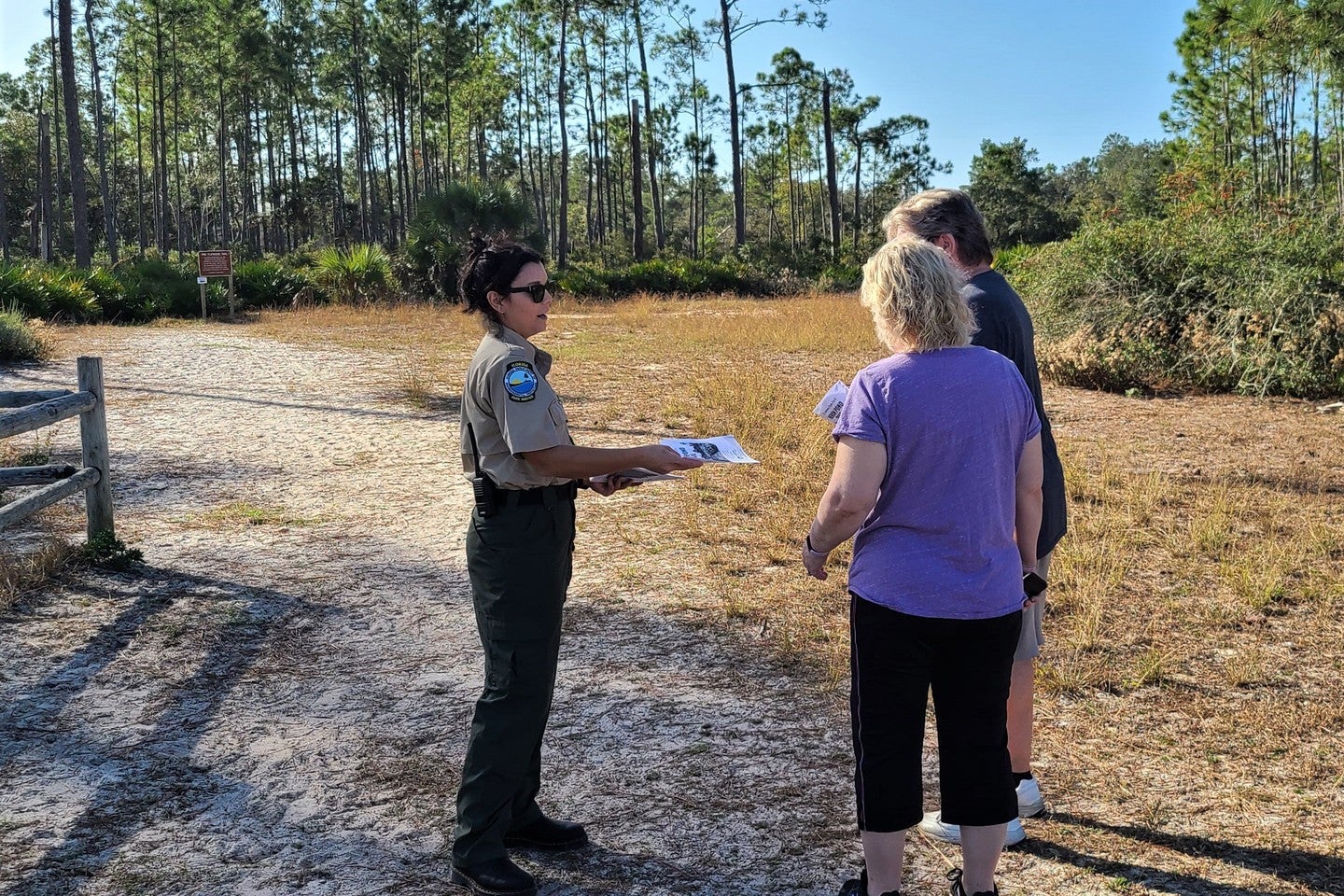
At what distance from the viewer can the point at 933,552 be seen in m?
2.42

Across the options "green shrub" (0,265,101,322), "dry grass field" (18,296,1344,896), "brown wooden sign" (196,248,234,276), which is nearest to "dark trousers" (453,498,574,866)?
"dry grass field" (18,296,1344,896)

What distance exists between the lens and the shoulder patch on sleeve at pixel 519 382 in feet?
8.84

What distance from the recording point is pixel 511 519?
278 cm

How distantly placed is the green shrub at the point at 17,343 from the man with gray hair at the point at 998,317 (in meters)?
16.7

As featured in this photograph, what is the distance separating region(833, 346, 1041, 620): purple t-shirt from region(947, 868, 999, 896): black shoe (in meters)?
0.75

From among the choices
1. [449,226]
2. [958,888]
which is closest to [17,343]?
[449,226]

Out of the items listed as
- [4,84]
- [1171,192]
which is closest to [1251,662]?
[1171,192]

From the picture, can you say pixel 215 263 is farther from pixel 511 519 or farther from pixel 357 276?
pixel 511 519

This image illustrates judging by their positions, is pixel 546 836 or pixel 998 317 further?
pixel 546 836

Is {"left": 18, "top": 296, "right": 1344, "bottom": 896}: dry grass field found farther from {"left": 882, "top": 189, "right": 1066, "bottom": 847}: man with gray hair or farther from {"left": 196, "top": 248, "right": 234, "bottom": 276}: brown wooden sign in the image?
{"left": 196, "top": 248, "right": 234, "bottom": 276}: brown wooden sign

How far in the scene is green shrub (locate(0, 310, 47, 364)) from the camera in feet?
52.3

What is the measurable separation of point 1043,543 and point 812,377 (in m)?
11.6

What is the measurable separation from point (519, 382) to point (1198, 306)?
12.3 m

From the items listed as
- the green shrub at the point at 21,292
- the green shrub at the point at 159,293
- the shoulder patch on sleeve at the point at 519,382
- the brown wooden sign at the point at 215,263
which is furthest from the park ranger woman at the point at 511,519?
the green shrub at the point at 159,293
